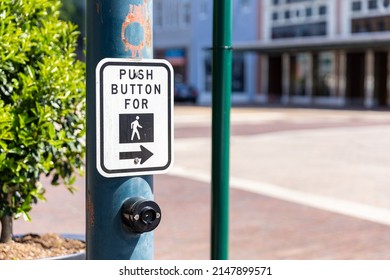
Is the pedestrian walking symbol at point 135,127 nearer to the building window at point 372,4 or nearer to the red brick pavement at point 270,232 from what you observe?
the red brick pavement at point 270,232

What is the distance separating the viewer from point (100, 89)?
2.53 meters

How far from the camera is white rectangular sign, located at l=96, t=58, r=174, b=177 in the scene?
254 cm

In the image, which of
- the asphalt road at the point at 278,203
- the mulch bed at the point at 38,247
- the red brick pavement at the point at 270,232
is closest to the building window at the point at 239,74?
the asphalt road at the point at 278,203

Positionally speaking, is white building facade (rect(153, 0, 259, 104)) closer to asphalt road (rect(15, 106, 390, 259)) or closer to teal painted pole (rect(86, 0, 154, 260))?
asphalt road (rect(15, 106, 390, 259))

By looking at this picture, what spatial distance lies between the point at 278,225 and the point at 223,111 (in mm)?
5489

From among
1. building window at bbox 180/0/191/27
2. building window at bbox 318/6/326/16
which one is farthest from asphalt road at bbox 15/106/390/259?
building window at bbox 180/0/191/27

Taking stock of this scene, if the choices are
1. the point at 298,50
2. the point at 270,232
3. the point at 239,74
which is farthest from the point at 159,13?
the point at 270,232

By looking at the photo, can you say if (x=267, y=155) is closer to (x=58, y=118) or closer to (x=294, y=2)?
(x=58, y=118)

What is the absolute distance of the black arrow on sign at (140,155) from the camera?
2580 millimetres

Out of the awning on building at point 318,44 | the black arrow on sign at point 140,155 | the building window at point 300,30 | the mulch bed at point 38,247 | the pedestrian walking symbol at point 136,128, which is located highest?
the building window at point 300,30

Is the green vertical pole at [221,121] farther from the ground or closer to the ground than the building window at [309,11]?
closer to the ground

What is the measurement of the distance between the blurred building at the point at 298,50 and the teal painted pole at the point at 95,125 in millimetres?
32548
